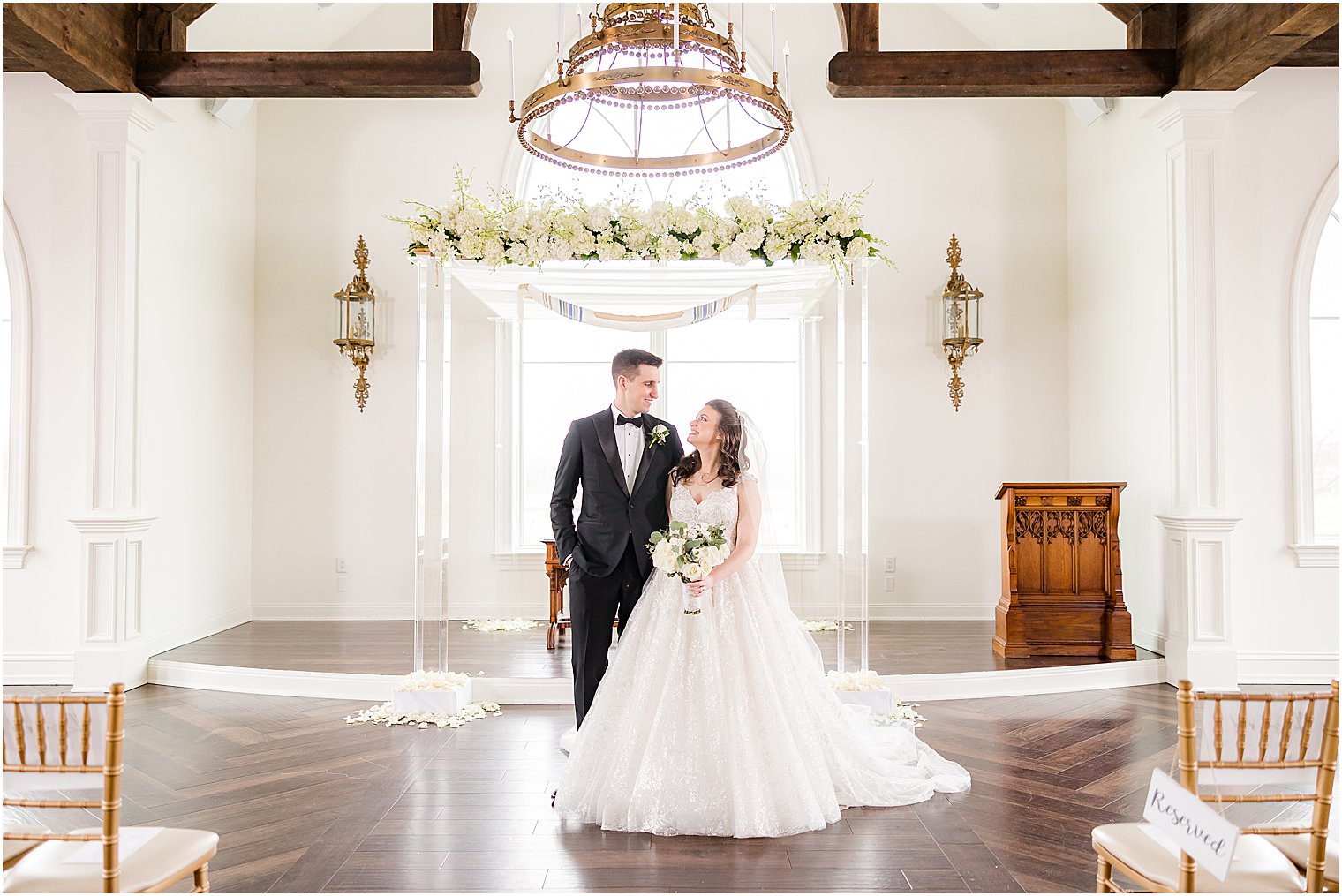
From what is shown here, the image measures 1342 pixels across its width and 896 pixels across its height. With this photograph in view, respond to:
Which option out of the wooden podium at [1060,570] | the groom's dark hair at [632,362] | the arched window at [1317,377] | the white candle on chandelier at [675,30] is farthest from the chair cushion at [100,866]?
the arched window at [1317,377]

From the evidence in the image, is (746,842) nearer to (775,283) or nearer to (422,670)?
(422,670)

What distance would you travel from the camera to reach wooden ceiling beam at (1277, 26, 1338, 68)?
5328 mm

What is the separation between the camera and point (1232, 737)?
6.15 feet

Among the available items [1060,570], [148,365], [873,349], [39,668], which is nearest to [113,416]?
[148,365]

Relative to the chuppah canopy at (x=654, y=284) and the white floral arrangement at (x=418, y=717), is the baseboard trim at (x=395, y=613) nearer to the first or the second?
the white floral arrangement at (x=418, y=717)

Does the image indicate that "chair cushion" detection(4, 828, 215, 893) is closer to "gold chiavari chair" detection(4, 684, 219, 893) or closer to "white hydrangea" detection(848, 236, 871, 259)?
"gold chiavari chair" detection(4, 684, 219, 893)

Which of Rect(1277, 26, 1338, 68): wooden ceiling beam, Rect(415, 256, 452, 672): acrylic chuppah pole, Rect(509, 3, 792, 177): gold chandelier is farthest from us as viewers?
Rect(1277, 26, 1338, 68): wooden ceiling beam

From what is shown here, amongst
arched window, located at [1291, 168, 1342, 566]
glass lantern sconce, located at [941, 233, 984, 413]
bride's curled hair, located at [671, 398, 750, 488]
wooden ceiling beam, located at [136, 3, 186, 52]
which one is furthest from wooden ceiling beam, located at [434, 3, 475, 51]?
arched window, located at [1291, 168, 1342, 566]

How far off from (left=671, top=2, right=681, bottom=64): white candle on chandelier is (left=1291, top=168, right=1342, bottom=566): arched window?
467 centimetres

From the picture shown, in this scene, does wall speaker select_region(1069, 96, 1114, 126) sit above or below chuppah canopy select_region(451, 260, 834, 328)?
above

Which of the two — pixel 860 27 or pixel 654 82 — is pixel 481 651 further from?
pixel 860 27

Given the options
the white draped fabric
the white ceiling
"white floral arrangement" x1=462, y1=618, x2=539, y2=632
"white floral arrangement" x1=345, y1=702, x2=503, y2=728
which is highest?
the white ceiling

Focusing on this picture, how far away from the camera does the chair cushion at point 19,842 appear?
76.0 inches

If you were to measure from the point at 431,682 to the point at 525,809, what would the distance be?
1.57m
